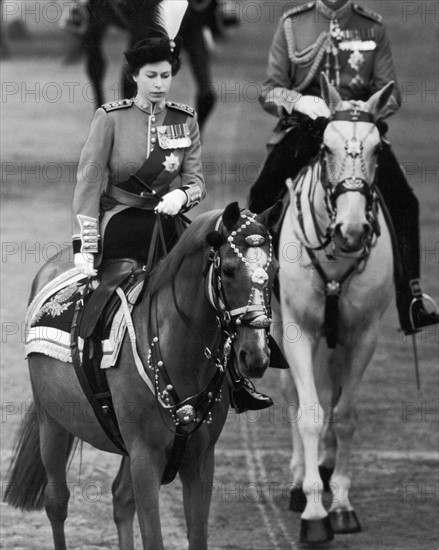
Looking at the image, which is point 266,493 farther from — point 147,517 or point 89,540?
point 147,517

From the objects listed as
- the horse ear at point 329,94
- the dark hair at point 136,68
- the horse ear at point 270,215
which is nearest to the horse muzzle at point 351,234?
the horse ear at point 329,94

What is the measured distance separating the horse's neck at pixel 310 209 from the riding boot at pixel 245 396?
1.84 metres

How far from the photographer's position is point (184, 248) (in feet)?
26.3

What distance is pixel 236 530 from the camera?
1016cm

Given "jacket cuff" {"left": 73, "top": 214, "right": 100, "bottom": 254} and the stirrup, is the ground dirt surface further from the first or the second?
"jacket cuff" {"left": 73, "top": 214, "right": 100, "bottom": 254}

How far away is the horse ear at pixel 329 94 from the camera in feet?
33.2

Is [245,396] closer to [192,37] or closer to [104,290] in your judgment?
[104,290]

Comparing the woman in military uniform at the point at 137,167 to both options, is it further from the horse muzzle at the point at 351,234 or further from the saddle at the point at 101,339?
the horse muzzle at the point at 351,234

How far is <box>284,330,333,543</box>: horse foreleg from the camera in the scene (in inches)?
391

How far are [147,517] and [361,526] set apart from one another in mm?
2332

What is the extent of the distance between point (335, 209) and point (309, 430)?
3.98ft

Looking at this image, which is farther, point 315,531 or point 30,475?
point 315,531

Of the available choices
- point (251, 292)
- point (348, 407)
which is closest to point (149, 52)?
point (251, 292)

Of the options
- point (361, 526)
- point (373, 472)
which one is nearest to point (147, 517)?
point (361, 526)
